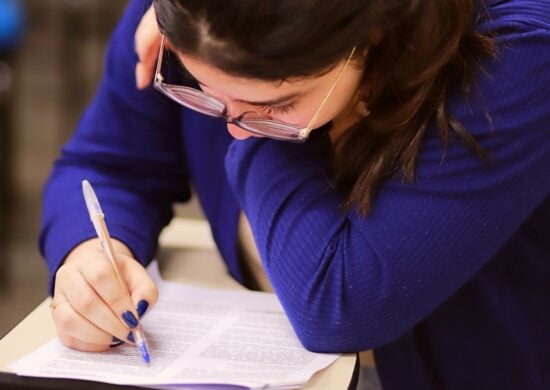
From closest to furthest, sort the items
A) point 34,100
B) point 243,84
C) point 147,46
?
point 243,84 < point 147,46 < point 34,100

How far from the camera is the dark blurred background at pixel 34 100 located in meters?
3.11

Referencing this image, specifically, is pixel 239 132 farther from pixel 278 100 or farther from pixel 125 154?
pixel 125 154

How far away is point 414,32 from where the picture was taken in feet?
3.10

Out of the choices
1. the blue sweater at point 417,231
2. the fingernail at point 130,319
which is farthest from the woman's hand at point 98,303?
the blue sweater at point 417,231

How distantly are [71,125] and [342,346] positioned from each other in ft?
10.9

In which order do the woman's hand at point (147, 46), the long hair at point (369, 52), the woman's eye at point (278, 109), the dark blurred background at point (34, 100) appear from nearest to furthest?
the long hair at point (369, 52) < the woman's eye at point (278, 109) < the woman's hand at point (147, 46) < the dark blurred background at point (34, 100)

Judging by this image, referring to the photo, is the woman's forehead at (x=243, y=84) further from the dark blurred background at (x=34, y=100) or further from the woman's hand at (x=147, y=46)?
the dark blurred background at (x=34, y=100)

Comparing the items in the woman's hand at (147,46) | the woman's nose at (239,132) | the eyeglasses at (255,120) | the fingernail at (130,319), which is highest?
the eyeglasses at (255,120)

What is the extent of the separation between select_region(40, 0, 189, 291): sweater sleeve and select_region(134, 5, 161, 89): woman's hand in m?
0.07

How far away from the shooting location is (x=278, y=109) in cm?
96

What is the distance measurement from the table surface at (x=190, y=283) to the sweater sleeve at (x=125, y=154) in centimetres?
5

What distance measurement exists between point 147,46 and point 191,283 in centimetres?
33

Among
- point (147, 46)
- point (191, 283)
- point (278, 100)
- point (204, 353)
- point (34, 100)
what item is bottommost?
point (34, 100)

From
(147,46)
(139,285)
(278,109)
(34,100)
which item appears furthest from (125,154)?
(34,100)
